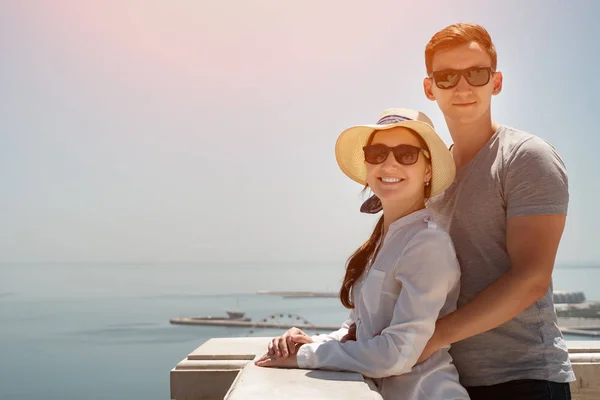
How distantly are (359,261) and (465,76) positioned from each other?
66cm

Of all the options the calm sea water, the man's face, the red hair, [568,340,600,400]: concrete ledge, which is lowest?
the calm sea water

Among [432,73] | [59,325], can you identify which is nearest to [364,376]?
[432,73]

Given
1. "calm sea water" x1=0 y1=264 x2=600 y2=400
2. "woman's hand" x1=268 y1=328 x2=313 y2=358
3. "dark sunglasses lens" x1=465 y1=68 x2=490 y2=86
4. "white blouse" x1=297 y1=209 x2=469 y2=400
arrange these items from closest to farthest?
"white blouse" x1=297 y1=209 x2=469 y2=400, "woman's hand" x1=268 y1=328 x2=313 y2=358, "dark sunglasses lens" x1=465 y1=68 x2=490 y2=86, "calm sea water" x1=0 y1=264 x2=600 y2=400

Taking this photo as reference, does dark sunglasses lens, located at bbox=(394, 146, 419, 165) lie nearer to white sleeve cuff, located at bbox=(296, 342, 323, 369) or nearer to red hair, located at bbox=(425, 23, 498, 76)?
red hair, located at bbox=(425, 23, 498, 76)

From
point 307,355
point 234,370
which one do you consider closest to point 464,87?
point 307,355

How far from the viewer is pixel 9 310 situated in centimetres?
13462

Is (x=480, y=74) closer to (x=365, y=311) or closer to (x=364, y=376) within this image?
(x=365, y=311)

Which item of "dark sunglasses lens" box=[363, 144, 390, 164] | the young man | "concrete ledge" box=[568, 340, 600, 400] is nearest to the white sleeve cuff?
the young man

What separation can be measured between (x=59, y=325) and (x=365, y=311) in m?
111

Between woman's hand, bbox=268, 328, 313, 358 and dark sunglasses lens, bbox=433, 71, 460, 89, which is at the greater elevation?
dark sunglasses lens, bbox=433, 71, 460, 89

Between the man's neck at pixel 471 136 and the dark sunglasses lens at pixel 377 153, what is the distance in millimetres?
317

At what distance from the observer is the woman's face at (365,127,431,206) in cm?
178

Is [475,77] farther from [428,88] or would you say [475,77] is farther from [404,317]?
[404,317]

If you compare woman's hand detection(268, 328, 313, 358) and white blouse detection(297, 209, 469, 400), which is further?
woman's hand detection(268, 328, 313, 358)
